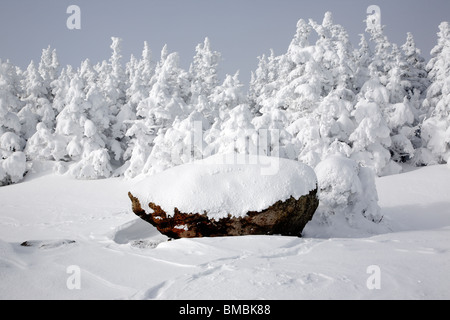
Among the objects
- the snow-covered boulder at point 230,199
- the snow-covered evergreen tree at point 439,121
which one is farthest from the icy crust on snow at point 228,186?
the snow-covered evergreen tree at point 439,121

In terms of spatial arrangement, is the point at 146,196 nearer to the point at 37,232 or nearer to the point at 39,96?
the point at 37,232

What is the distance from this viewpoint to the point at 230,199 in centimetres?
842

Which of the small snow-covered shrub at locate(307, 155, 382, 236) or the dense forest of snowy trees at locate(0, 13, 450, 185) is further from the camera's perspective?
the dense forest of snowy trees at locate(0, 13, 450, 185)

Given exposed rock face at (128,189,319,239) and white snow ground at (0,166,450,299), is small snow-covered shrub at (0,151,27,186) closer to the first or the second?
white snow ground at (0,166,450,299)

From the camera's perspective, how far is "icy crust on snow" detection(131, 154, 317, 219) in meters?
8.37

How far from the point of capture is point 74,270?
4.87 m

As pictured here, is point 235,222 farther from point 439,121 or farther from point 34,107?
point 34,107

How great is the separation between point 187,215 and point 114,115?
26480 millimetres

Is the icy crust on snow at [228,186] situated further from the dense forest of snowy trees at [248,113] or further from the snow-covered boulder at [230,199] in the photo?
the dense forest of snowy trees at [248,113]

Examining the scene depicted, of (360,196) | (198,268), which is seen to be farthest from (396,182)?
(198,268)

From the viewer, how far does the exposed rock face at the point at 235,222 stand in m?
8.32

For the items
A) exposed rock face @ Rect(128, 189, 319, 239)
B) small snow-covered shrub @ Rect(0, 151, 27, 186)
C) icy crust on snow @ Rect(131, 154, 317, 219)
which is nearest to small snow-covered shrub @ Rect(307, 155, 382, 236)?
icy crust on snow @ Rect(131, 154, 317, 219)

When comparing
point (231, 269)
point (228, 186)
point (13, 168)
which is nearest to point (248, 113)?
point (228, 186)

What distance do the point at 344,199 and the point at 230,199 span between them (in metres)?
5.28
